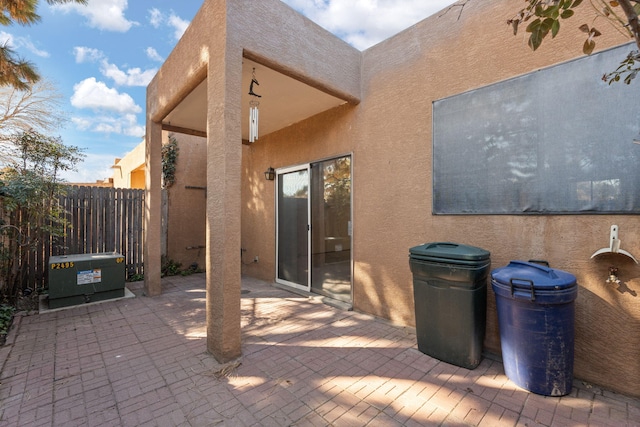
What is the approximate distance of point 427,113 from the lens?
381 centimetres

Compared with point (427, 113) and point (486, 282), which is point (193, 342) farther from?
point (427, 113)

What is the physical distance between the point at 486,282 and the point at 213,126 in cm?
366

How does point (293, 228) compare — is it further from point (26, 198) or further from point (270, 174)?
point (26, 198)

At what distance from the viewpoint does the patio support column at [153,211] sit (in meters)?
5.58

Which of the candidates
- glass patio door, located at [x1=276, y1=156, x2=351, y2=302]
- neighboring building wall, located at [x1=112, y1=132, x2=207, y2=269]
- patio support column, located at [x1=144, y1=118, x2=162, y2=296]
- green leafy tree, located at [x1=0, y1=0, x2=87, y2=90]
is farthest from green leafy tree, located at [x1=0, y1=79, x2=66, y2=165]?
glass patio door, located at [x1=276, y1=156, x2=351, y2=302]

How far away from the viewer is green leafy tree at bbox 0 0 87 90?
5.31 metres

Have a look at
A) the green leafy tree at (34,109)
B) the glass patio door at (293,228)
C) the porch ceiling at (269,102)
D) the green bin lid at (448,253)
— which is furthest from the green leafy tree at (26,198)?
the green leafy tree at (34,109)

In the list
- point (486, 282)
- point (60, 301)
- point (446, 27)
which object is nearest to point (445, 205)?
point (486, 282)

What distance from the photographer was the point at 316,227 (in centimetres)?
564

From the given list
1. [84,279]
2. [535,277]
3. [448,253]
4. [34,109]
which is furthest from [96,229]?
[34,109]

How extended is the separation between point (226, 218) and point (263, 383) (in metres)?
1.73

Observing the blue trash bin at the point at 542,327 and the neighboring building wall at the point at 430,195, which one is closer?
the blue trash bin at the point at 542,327

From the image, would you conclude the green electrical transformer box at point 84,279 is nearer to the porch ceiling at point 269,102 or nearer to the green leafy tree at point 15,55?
the porch ceiling at point 269,102

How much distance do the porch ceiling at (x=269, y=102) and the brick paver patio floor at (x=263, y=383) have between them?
12.1ft
